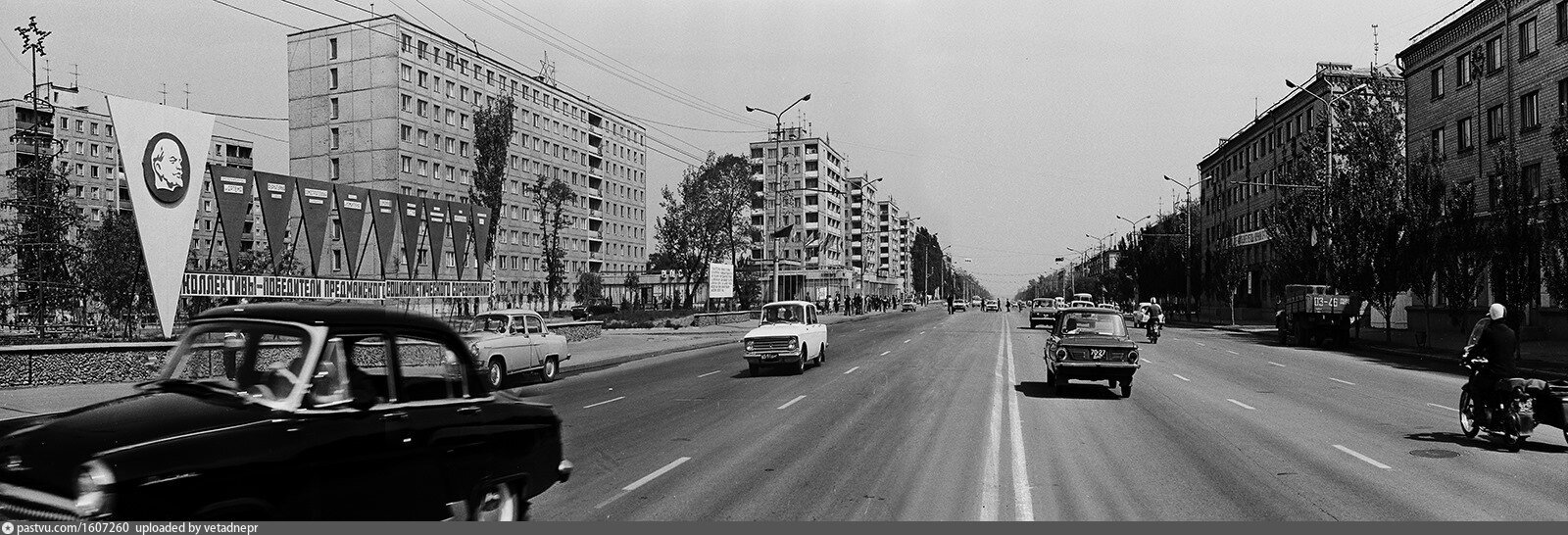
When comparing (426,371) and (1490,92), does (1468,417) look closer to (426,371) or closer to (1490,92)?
(426,371)

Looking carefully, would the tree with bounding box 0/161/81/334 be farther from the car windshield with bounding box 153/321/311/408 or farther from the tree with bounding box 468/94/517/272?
the car windshield with bounding box 153/321/311/408

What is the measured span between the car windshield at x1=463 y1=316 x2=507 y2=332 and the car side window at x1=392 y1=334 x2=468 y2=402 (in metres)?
15.4

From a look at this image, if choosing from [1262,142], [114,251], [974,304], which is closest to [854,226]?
[974,304]

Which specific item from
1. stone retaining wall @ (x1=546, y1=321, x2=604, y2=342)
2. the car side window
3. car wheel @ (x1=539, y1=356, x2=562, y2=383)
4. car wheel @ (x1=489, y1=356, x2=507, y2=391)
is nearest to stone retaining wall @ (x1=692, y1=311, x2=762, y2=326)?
stone retaining wall @ (x1=546, y1=321, x2=604, y2=342)

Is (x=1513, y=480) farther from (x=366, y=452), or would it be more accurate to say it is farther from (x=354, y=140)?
(x=354, y=140)

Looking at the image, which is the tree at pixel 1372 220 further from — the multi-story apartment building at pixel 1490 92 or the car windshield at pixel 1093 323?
the car windshield at pixel 1093 323

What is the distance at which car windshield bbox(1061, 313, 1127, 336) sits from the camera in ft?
61.2

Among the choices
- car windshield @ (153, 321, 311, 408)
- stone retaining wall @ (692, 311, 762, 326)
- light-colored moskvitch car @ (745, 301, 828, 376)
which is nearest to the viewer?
car windshield @ (153, 321, 311, 408)

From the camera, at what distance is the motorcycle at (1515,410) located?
11688mm

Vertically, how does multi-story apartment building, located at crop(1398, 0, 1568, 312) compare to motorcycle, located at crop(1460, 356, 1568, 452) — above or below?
above

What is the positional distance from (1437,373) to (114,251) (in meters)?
45.4

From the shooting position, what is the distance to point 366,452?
539 cm

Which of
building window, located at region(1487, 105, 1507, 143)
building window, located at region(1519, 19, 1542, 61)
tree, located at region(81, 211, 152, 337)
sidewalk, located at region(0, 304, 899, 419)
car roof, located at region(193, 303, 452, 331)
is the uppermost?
building window, located at region(1519, 19, 1542, 61)

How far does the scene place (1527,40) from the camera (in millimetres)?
38906
